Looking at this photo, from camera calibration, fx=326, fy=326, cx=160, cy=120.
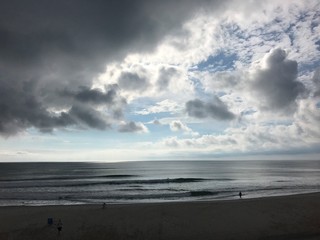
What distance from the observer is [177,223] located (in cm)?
2741

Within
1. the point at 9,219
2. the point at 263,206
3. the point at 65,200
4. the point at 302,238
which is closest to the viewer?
the point at 302,238

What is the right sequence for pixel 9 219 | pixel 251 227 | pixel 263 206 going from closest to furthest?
pixel 251 227
pixel 9 219
pixel 263 206

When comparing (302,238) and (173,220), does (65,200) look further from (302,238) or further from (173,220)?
(302,238)

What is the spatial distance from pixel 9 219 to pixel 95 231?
9.71 meters

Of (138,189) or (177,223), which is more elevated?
(138,189)

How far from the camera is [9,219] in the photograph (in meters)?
29.9

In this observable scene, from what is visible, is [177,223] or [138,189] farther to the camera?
[138,189]

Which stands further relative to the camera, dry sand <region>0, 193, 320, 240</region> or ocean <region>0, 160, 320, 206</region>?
ocean <region>0, 160, 320, 206</region>

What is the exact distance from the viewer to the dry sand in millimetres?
25062

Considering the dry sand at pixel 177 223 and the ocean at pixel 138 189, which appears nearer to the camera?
the dry sand at pixel 177 223

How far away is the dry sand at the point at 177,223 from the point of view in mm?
25062

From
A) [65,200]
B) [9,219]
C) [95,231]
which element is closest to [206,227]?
[95,231]

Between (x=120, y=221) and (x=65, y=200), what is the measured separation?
24658mm

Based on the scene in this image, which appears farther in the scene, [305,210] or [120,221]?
[305,210]
